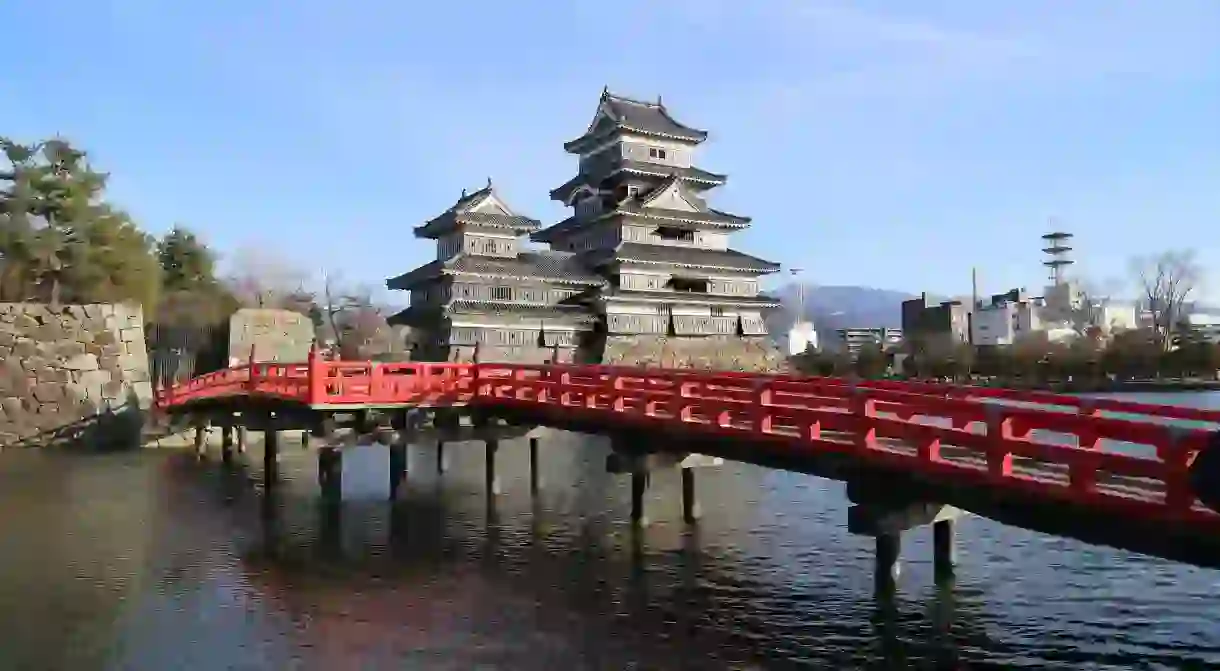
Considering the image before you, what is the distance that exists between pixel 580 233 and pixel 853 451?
46396mm

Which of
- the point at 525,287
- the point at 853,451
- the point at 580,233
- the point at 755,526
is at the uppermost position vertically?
the point at 580,233

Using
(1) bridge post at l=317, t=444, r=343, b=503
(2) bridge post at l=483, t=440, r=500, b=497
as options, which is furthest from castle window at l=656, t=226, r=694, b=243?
(1) bridge post at l=317, t=444, r=343, b=503

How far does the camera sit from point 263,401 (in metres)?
23.3

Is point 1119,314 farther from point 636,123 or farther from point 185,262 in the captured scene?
point 185,262

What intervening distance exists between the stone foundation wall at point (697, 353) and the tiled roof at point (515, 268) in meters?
4.27

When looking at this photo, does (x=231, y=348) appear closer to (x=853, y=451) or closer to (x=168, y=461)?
(x=168, y=461)

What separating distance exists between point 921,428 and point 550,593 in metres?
5.81

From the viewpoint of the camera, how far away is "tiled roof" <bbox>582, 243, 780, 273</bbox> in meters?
51.7

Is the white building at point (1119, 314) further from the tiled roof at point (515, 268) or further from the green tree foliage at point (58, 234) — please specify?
the green tree foliage at point (58, 234)

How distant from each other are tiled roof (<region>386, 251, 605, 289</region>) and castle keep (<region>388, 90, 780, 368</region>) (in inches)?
3.2

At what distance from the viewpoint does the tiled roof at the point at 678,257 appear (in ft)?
169

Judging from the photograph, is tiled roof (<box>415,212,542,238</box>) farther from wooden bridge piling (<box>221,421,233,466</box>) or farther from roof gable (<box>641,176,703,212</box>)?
wooden bridge piling (<box>221,421,233,466</box>)

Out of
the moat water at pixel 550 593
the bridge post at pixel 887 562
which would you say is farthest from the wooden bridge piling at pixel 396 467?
the bridge post at pixel 887 562

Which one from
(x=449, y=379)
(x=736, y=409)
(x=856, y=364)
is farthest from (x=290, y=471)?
(x=856, y=364)
